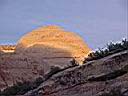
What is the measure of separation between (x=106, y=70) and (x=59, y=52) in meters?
54.2

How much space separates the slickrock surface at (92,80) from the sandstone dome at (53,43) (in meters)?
51.7

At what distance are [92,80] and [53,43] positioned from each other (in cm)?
5827

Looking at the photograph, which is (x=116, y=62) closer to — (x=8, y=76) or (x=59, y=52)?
(x=8, y=76)

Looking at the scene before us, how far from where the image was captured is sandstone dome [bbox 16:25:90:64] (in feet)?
212

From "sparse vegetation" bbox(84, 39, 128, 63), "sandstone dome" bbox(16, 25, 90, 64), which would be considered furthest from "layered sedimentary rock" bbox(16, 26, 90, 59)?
"sparse vegetation" bbox(84, 39, 128, 63)

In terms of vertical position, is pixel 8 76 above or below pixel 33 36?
below

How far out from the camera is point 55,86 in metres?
10.8

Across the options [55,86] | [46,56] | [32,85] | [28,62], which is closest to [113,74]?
[55,86]

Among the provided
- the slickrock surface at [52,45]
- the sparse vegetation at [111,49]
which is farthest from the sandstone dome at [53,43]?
the sparse vegetation at [111,49]

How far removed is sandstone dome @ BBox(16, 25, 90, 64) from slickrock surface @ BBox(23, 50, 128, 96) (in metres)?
51.7

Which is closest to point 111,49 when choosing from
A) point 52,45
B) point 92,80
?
point 92,80

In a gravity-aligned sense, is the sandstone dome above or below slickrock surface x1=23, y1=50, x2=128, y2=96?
above

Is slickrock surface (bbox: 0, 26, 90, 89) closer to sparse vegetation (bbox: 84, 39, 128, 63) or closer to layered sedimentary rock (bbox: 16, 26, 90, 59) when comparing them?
layered sedimentary rock (bbox: 16, 26, 90, 59)

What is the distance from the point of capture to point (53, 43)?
68.4 metres
